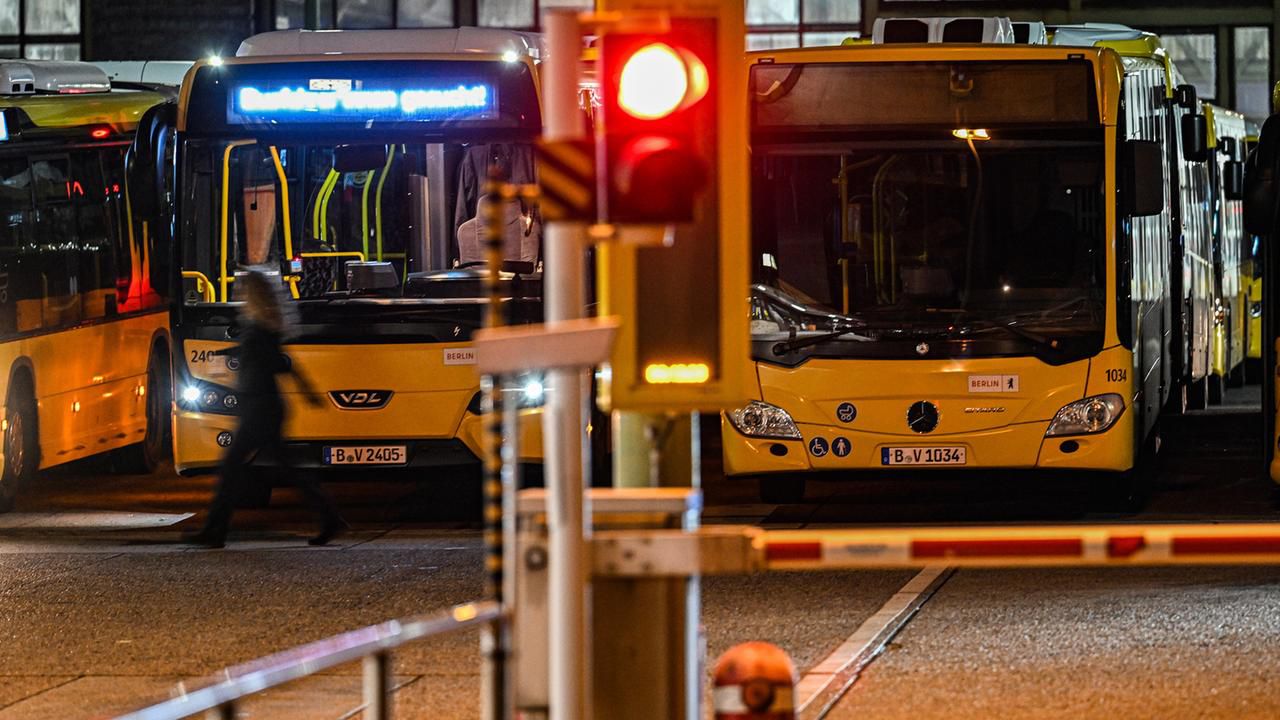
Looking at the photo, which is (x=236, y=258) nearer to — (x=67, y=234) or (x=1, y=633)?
(x=67, y=234)

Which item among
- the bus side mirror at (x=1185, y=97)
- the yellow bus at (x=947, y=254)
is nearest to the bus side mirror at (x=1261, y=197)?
the yellow bus at (x=947, y=254)

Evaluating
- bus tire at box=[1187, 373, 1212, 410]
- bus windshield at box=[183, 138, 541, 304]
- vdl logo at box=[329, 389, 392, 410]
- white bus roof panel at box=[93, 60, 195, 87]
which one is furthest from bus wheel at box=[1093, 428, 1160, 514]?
white bus roof panel at box=[93, 60, 195, 87]

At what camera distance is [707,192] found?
21.2 ft

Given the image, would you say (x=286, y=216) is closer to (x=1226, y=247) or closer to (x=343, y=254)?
(x=343, y=254)

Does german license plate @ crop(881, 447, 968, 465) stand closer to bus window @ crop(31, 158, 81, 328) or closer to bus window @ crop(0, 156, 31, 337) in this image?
bus window @ crop(0, 156, 31, 337)

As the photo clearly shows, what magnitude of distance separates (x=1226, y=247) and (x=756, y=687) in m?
21.2

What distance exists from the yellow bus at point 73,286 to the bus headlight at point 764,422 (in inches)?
158

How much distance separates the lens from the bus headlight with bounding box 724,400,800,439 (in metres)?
14.5

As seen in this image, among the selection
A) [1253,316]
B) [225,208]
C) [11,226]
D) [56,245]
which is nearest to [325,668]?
[225,208]

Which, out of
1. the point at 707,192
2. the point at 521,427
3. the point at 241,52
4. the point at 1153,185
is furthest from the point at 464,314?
the point at 707,192

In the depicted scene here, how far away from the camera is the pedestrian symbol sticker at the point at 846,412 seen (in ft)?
47.3

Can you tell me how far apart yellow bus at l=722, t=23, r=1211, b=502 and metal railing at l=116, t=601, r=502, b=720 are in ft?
28.6

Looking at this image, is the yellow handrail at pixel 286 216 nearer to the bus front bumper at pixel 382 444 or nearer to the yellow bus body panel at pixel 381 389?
the yellow bus body panel at pixel 381 389

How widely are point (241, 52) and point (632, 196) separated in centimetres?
1134
